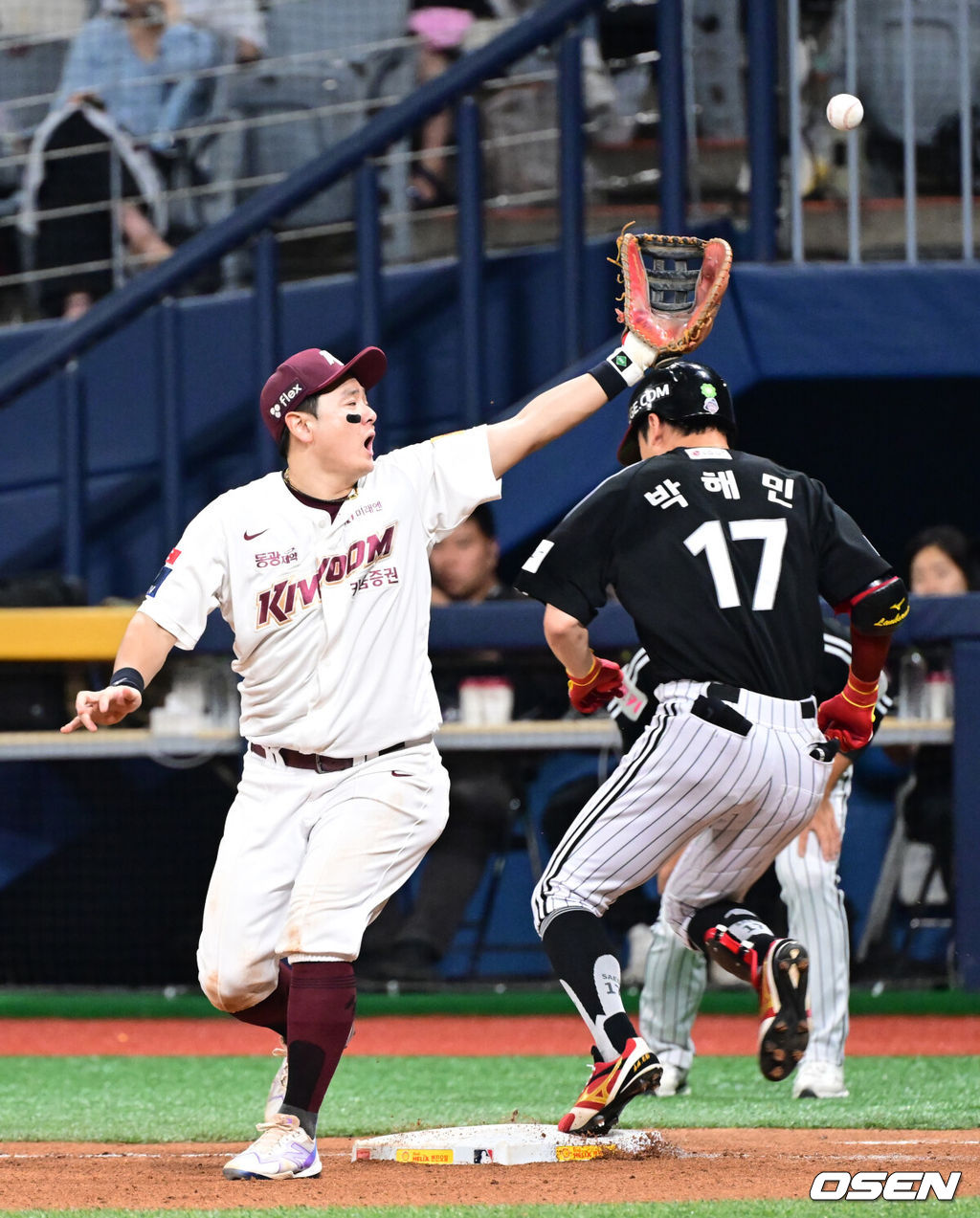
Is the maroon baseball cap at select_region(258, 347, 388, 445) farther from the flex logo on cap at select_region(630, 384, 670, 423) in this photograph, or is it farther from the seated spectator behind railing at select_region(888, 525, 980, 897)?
the seated spectator behind railing at select_region(888, 525, 980, 897)

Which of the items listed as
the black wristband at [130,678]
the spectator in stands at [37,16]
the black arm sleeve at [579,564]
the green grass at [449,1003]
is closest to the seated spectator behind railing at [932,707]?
the green grass at [449,1003]

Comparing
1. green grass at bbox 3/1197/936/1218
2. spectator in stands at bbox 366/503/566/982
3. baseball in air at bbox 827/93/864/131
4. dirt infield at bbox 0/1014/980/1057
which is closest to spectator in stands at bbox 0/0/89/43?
spectator in stands at bbox 366/503/566/982

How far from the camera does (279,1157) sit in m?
3.85

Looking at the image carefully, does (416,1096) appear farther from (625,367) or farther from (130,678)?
(625,367)

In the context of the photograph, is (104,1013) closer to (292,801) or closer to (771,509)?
(292,801)

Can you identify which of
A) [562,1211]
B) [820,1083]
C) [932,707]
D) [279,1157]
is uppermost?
[562,1211]

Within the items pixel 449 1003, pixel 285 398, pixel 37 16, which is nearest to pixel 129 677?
pixel 285 398

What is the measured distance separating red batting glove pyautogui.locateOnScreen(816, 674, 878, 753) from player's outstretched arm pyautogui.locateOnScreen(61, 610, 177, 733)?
1.51 meters

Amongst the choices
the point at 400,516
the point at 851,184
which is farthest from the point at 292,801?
the point at 851,184

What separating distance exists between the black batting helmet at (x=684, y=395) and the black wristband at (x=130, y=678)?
1352 millimetres

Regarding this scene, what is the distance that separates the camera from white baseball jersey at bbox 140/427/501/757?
4156 mm

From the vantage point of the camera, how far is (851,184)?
26.3 feet

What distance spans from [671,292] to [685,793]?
1.21 m

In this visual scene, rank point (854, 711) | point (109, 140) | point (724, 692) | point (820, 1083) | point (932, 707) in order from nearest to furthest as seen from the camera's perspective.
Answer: point (724, 692), point (854, 711), point (820, 1083), point (932, 707), point (109, 140)
